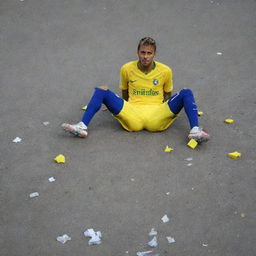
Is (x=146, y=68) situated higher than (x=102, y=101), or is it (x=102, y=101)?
(x=146, y=68)

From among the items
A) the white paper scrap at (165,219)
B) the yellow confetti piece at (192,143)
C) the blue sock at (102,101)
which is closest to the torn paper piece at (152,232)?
the white paper scrap at (165,219)

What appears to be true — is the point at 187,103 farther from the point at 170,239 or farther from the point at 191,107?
the point at 170,239

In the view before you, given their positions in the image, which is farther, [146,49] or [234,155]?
[146,49]

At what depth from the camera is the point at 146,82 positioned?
17.4ft

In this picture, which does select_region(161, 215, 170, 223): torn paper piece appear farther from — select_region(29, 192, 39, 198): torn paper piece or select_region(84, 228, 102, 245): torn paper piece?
select_region(29, 192, 39, 198): torn paper piece

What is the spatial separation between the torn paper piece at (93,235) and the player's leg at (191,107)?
1648mm

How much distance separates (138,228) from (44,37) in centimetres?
501

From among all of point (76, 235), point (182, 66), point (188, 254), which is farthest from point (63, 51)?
point (188, 254)

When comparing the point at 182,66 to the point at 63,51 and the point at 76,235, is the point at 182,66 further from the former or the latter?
the point at 76,235

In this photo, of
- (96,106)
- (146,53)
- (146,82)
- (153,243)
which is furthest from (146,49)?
(153,243)

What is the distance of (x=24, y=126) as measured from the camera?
5.52 metres

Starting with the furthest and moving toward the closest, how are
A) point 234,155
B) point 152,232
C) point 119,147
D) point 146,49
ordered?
point 119,147 → point 146,49 → point 234,155 → point 152,232

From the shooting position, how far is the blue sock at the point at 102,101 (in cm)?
512

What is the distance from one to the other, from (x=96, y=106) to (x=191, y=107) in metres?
1.09
